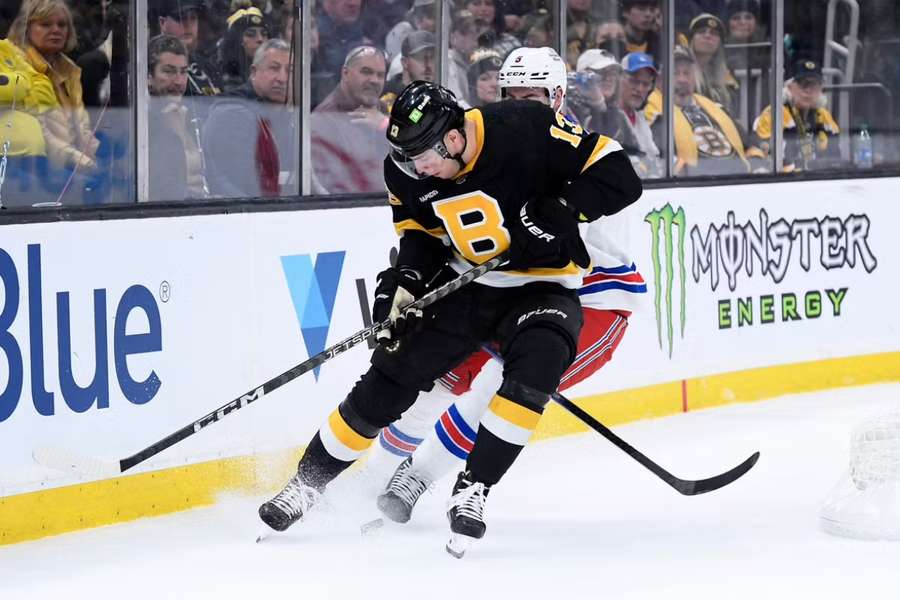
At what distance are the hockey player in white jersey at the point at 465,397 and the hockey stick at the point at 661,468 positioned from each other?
9cm

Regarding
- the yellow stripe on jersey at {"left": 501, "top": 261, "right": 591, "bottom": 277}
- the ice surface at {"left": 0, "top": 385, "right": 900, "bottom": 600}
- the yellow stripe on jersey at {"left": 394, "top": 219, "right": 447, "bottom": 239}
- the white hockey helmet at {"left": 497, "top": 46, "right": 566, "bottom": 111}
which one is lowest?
the ice surface at {"left": 0, "top": 385, "right": 900, "bottom": 600}

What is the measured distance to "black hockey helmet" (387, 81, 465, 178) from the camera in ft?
11.0

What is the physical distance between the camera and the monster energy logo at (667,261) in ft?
18.6

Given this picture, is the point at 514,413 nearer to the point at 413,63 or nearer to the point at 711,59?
the point at 413,63

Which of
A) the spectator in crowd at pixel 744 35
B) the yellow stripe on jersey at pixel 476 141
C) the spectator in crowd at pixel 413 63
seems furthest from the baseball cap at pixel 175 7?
the spectator in crowd at pixel 744 35

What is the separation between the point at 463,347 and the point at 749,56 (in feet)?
10.4

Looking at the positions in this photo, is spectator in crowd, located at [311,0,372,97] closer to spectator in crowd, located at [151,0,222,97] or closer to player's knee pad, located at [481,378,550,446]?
spectator in crowd, located at [151,0,222,97]

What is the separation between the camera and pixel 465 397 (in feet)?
12.7

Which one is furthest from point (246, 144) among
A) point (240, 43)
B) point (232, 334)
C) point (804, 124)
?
point (804, 124)

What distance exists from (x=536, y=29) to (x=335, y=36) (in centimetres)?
96

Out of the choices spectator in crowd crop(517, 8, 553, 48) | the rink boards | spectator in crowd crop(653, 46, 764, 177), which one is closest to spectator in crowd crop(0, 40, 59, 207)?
the rink boards

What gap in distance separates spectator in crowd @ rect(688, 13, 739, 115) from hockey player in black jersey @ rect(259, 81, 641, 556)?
105 inches

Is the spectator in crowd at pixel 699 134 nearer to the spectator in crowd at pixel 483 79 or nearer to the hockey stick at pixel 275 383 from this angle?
the spectator in crowd at pixel 483 79

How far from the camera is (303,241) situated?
4.53m
